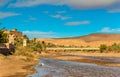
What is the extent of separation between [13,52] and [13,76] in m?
36.9

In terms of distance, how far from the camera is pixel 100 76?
3769 cm

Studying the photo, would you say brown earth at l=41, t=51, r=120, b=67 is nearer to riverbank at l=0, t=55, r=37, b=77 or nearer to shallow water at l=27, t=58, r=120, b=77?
shallow water at l=27, t=58, r=120, b=77

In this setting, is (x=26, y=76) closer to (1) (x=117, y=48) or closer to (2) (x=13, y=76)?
(2) (x=13, y=76)

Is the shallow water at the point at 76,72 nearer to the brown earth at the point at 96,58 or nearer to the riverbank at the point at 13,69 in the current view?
the riverbank at the point at 13,69

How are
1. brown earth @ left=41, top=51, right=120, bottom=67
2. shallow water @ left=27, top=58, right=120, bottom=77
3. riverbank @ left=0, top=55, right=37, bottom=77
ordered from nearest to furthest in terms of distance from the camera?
riverbank @ left=0, top=55, right=37, bottom=77 → shallow water @ left=27, top=58, right=120, bottom=77 → brown earth @ left=41, top=51, right=120, bottom=67

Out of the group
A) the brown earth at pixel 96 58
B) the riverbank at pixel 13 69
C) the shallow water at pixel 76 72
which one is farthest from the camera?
the brown earth at pixel 96 58

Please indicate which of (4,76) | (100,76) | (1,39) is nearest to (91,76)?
(100,76)

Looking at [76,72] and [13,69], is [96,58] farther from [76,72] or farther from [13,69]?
[13,69]

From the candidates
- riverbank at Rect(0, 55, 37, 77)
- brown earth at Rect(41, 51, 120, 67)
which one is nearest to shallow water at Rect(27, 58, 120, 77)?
riverbank at Rect(0, 55, 37, 77)

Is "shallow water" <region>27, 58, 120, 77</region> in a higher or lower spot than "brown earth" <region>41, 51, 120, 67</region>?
lower

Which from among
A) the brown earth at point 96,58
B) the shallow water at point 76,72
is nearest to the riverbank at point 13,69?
the shallow water at point 76,72

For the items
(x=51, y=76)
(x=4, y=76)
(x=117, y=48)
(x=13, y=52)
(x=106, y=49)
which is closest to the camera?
(x=4, y=76)

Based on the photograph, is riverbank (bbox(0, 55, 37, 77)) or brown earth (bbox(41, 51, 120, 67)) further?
brown earth (bbox(41, 51, 120, 67))

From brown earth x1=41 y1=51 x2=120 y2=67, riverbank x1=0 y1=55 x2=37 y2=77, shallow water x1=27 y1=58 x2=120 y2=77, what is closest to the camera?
riverbank x1=0 y1=55 x2=37 y2=77
